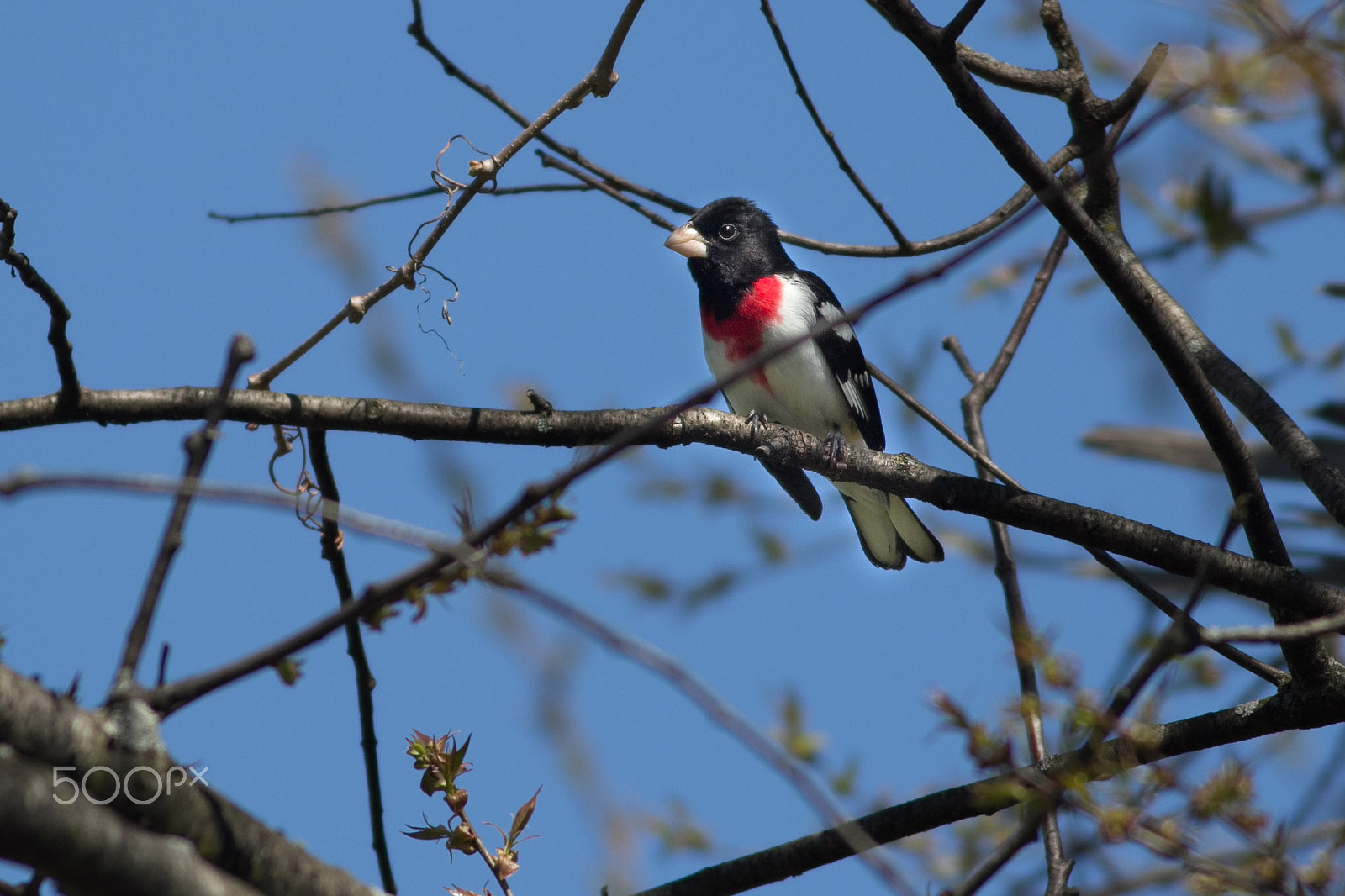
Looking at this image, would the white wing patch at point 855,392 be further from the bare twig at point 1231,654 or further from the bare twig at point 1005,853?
the bare twig at point 1005,853

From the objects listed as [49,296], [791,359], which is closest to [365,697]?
[49,296]

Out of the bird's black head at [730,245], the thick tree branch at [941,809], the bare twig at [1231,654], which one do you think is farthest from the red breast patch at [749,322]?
the thick tree branch at [941,809]

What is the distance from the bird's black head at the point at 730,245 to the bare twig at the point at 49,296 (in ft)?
11.1

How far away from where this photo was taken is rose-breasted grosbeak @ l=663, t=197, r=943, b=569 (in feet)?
16.9

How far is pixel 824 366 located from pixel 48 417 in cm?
340

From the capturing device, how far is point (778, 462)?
141 inches

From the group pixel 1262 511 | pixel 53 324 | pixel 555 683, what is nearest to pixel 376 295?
pixel 53 324

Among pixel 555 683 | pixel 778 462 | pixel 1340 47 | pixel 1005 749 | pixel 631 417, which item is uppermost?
pixel 778 462

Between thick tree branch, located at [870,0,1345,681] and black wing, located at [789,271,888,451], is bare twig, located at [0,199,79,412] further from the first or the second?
black wing, located at [789,271,888,451]

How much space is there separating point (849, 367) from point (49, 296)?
145 inches

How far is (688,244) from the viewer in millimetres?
5598

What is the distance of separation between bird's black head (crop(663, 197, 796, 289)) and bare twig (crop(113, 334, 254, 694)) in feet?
13.7

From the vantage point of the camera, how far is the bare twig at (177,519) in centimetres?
142

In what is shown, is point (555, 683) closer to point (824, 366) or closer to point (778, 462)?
point (778, 462)
